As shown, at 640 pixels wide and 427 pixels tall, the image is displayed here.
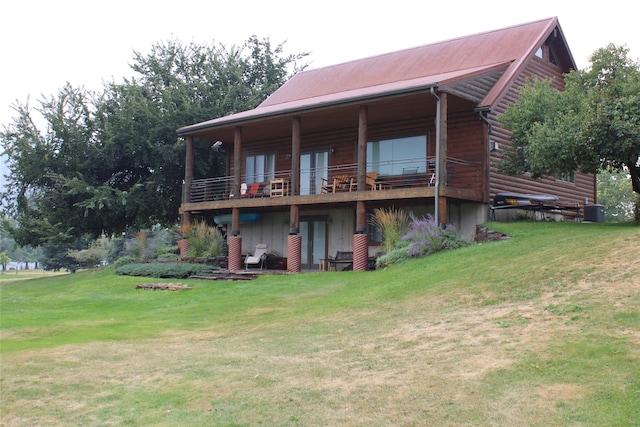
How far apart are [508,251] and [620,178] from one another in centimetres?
3778

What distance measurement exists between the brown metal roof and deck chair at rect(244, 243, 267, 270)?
460cm

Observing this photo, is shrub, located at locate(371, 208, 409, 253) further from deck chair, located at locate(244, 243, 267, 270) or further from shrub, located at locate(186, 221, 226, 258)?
shrub, located at locate(186, 221, 226, 258)

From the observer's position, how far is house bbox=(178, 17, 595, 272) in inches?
758

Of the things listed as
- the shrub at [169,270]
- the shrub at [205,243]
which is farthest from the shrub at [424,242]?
the shrub at [205,243]

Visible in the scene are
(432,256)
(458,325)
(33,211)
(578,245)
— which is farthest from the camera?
(33,211)

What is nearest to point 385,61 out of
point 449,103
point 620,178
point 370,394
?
point 449,103

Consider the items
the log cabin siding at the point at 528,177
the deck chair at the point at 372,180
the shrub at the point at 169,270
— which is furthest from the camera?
the shrub at the point at 169,270

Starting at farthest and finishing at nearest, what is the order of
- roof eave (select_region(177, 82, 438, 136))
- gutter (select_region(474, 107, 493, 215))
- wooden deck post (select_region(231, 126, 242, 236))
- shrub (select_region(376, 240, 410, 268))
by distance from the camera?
1. wooden deck post (select_region(231, 126, 242, 236))
2. gutter (select_region(474, 107, 493, 215))
3. roof eave (select_region(177, 82, 438, 136))
4. shrub (select_region(376, 240, 410, 268))

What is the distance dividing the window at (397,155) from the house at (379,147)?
1.7 inches

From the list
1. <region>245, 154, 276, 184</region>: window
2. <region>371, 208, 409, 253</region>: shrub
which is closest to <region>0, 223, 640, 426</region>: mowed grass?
<region>371, 208, 409, 253</region>: shrub

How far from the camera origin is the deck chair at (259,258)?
22156mm

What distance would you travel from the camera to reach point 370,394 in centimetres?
660

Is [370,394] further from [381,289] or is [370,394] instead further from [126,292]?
[126,292]

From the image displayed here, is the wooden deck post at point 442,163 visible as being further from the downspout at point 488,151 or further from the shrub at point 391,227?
the downspout at point 488,151
